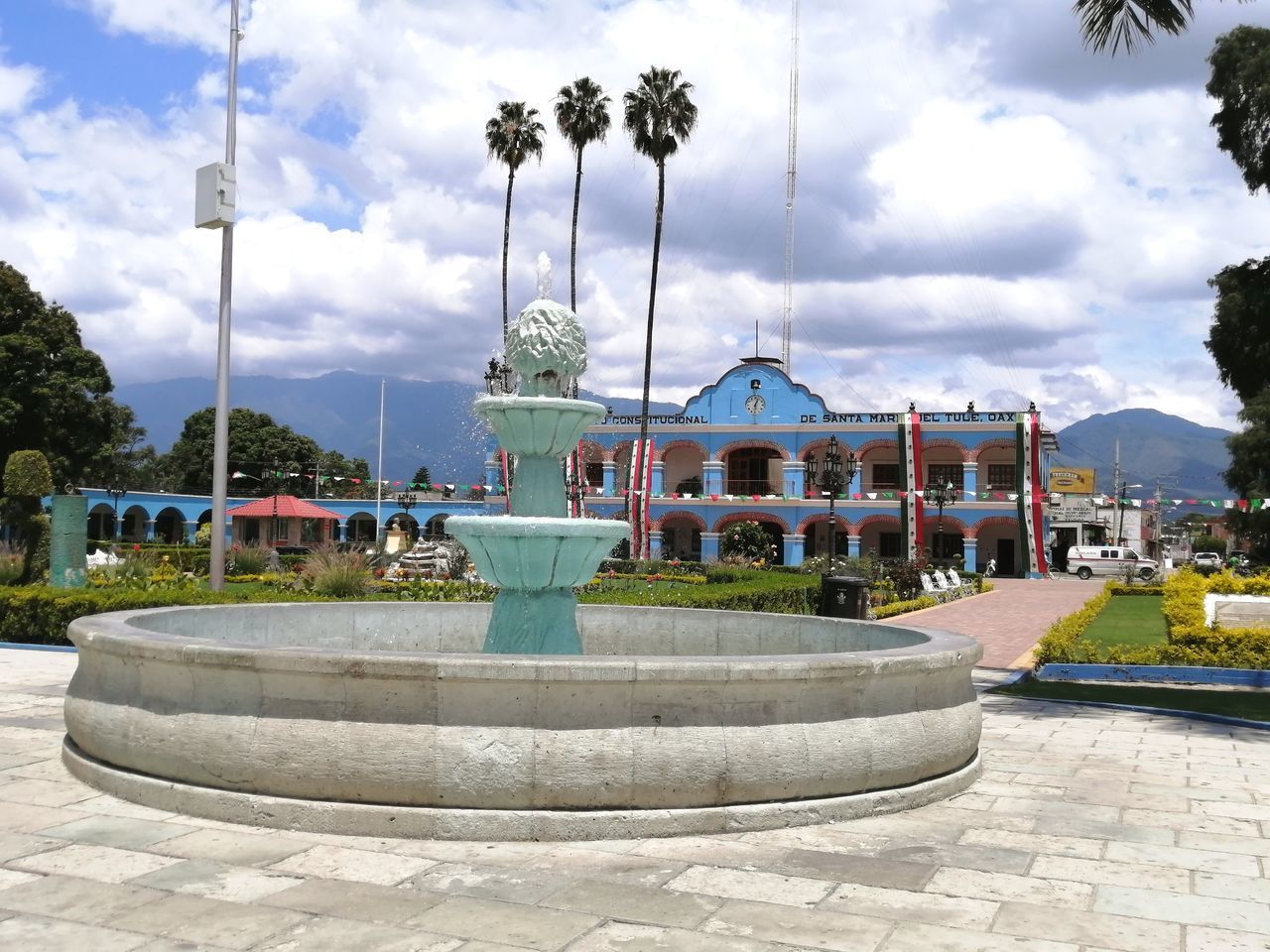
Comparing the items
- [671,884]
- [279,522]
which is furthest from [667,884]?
[279,522]

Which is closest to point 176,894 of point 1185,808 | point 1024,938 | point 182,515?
point 1024,938

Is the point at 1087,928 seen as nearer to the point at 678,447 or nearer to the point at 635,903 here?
the point at 635,903

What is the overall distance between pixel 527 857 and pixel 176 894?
1489 mm

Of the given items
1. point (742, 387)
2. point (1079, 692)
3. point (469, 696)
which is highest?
point (742, 387)

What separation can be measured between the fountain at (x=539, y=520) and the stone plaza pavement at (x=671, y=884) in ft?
9.58

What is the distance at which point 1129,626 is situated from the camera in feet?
68.8

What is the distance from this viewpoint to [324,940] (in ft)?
13.1

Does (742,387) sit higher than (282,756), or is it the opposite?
(742,387)

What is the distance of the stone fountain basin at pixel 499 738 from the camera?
5.34 metres

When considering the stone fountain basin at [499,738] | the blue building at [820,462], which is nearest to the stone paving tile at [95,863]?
the stone fountain basin at [499,738]

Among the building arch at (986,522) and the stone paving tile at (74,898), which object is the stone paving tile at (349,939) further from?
the building arch at (986,522)

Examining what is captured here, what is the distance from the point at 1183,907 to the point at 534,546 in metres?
4.66

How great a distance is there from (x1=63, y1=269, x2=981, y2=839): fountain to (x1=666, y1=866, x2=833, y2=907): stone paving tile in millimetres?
604

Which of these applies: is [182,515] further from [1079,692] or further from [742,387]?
[1079,692]
